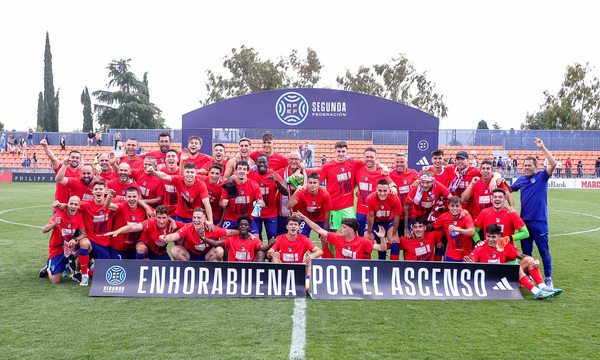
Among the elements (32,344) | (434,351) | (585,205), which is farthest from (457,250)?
(585,205)

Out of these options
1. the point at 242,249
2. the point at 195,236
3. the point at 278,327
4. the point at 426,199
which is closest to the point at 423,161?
the point at 426,199

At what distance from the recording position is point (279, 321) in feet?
Answer: 15.8

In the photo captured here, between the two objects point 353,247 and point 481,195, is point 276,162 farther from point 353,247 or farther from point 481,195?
point 481,195

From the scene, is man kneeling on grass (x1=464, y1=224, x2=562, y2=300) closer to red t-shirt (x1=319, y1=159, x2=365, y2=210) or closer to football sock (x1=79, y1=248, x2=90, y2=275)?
red t-shirt (x1=319, y1=159, x2=365, y2=210)

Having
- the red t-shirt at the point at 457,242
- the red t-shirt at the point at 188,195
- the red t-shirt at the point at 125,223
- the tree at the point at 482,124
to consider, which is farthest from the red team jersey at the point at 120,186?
the tree at the point at 482,124

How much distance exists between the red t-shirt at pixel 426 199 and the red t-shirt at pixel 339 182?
38.2 inches

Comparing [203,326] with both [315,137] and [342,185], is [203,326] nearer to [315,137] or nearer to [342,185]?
[342,185]

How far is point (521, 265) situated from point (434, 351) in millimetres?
2803

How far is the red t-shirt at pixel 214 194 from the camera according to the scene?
23.3 feet

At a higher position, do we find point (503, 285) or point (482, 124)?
point (482, 124)

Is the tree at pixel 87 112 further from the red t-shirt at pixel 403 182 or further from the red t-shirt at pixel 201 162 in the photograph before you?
the red t-shirt at pixel 403 182

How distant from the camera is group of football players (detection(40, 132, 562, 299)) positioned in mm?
6387

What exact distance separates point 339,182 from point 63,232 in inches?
159

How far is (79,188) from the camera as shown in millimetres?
7262
